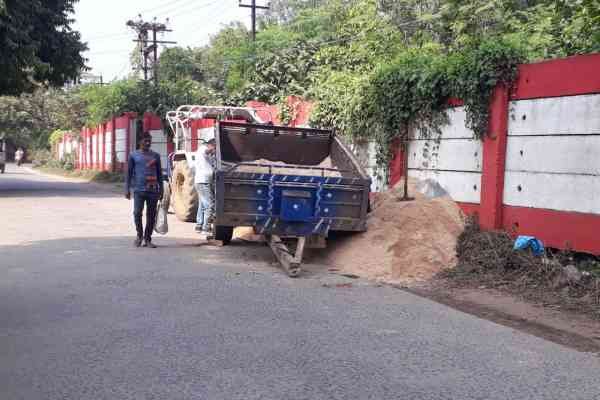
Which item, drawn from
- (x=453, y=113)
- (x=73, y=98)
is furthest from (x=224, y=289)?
(x=73, y=98)

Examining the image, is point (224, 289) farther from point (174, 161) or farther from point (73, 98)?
point (73, 98)

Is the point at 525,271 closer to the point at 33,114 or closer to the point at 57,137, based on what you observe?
the point at 57,137

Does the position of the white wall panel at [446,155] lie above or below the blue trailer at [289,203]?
above

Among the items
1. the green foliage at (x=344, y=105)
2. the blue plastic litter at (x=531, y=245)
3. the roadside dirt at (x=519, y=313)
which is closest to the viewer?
the roadside dirt at (x=519, y=313)

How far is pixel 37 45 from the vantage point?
76.2 feet

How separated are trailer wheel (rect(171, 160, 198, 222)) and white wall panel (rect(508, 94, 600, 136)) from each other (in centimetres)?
681

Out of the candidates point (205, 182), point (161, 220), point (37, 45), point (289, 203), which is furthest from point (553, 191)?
point (37, 45)

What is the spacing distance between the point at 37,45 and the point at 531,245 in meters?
19.4

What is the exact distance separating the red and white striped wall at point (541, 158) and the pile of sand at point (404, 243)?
0.65 m

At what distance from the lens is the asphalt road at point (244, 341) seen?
186 inches

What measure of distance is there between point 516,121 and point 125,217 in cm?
979

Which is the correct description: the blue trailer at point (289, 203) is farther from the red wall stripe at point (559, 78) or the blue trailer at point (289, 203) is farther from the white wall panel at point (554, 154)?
the red wall stripe at point (559, 78)

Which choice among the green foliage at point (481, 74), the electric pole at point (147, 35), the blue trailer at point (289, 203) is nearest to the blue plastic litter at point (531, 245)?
the green foliage at point (481, 74)

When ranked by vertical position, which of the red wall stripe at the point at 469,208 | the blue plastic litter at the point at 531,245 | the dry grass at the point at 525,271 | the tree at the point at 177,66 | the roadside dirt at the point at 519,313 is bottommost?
the roadside dirt at the point at 519,313
